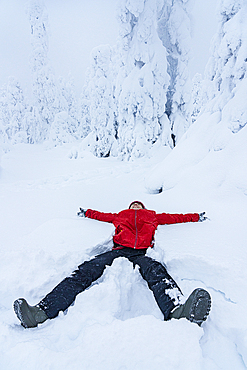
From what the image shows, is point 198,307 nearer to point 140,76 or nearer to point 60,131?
point 140,76

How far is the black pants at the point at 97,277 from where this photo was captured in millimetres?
1362

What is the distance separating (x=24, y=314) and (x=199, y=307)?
1.14 m

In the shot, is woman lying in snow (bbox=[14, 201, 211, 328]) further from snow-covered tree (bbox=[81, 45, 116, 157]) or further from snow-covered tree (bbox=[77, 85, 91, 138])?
snow-covered tree (bbox=[77, 85, 91, 138])

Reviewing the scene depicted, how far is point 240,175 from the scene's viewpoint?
3025mm

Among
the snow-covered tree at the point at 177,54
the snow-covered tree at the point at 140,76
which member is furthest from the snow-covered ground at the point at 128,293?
the snow-covered tree at the point at 177,54

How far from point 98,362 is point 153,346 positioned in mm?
301

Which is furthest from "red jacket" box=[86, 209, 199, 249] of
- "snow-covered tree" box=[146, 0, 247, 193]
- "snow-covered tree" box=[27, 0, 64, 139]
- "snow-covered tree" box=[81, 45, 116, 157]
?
"snow-covered tree" box=[27, 0, 64, 139]

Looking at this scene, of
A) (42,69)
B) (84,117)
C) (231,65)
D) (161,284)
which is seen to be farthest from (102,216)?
(42,69)

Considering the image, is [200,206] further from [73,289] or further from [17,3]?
[17,3]

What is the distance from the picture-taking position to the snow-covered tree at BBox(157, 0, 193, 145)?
11500mm

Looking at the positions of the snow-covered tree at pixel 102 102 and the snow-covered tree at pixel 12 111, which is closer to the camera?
the snow-covered tree at pixel 102 102

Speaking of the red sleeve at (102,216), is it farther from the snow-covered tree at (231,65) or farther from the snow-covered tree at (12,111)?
the snow-covered tree at (12,111)

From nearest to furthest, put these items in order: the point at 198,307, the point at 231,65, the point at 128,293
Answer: the point at 198,307, the point at 128,293, the point at 231,65

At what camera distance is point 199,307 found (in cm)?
118
